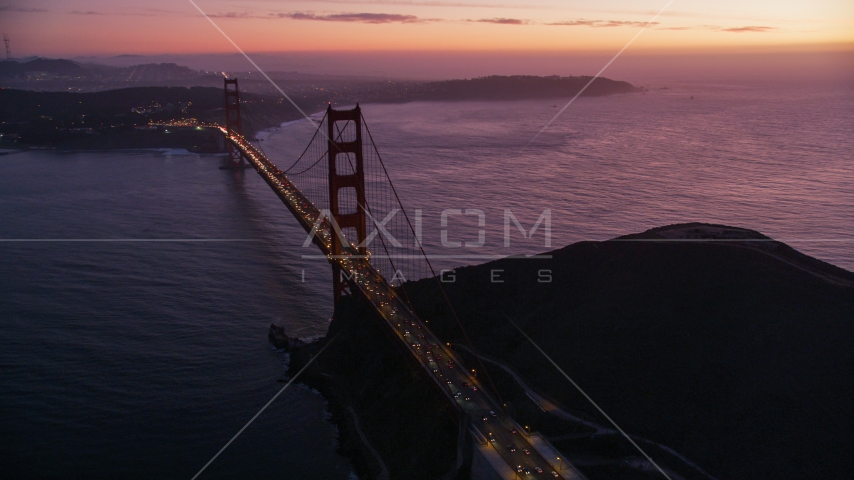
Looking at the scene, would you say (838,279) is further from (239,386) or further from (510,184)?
(510,184)

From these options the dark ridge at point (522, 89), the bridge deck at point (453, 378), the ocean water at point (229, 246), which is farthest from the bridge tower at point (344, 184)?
the dark ridge at point (522, 89)

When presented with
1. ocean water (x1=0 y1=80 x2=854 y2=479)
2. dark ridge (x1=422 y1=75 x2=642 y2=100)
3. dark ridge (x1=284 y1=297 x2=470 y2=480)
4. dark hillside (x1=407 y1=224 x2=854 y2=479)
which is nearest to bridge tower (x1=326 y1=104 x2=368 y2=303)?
dark ridge (x1=284 y1=297 x2=470 y2=480)

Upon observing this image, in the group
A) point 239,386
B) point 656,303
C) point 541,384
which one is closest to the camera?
point 541,384

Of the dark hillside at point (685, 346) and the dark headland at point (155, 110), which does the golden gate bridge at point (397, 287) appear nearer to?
the dark hillside at point (685, 346)

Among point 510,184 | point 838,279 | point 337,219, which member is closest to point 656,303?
point 838,279

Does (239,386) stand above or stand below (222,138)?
below

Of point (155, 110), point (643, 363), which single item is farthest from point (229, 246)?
point (155, 110)

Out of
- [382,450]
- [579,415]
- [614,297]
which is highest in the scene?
[614,297]
